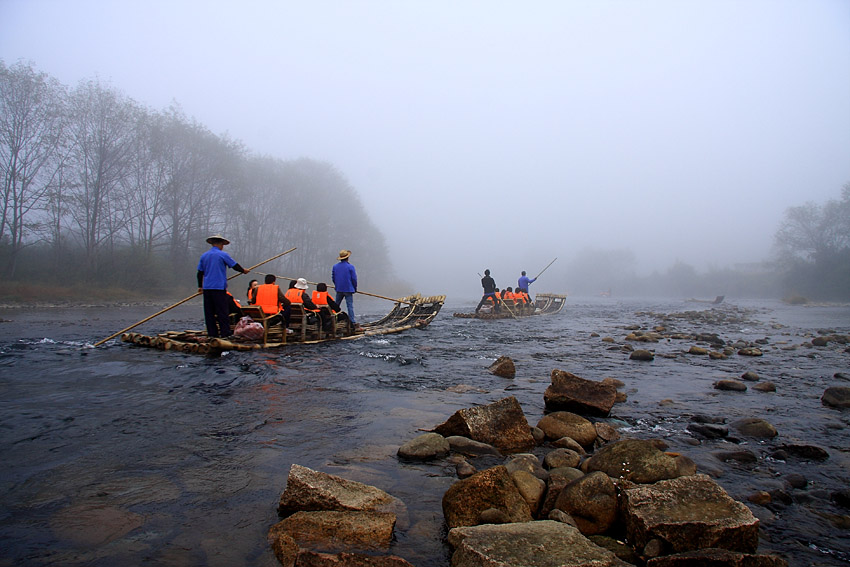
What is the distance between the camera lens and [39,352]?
8.09 meters

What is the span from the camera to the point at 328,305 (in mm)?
11406

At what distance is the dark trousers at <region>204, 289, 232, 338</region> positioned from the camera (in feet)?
30.2

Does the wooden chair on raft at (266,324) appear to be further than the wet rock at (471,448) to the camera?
Yes

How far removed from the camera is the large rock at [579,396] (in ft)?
15.9

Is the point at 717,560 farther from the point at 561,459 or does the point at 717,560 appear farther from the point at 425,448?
the point at 425,448

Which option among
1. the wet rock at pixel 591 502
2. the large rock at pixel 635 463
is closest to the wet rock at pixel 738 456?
the large rock at pixel 635 463

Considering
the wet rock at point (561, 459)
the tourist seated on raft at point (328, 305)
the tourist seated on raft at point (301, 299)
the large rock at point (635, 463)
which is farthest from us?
the tourist seated on raft at point (328, 305)

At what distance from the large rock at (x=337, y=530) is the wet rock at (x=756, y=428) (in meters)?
3.81

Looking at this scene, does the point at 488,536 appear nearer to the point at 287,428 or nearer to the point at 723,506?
the point at 723,506

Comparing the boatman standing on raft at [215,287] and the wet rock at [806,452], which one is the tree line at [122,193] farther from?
the wet rock at [806,452]

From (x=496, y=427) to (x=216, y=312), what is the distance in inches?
296

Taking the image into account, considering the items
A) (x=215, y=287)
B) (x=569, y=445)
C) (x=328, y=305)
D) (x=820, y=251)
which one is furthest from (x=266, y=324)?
(x=820, y=251)

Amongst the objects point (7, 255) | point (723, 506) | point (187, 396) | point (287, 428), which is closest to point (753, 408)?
point (723, 506)

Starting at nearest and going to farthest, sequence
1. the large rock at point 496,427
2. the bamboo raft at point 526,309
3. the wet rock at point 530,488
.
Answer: the wet rock at point 530,488 → the large rock at point 496,427 → the bamboo raft at point 526,309
